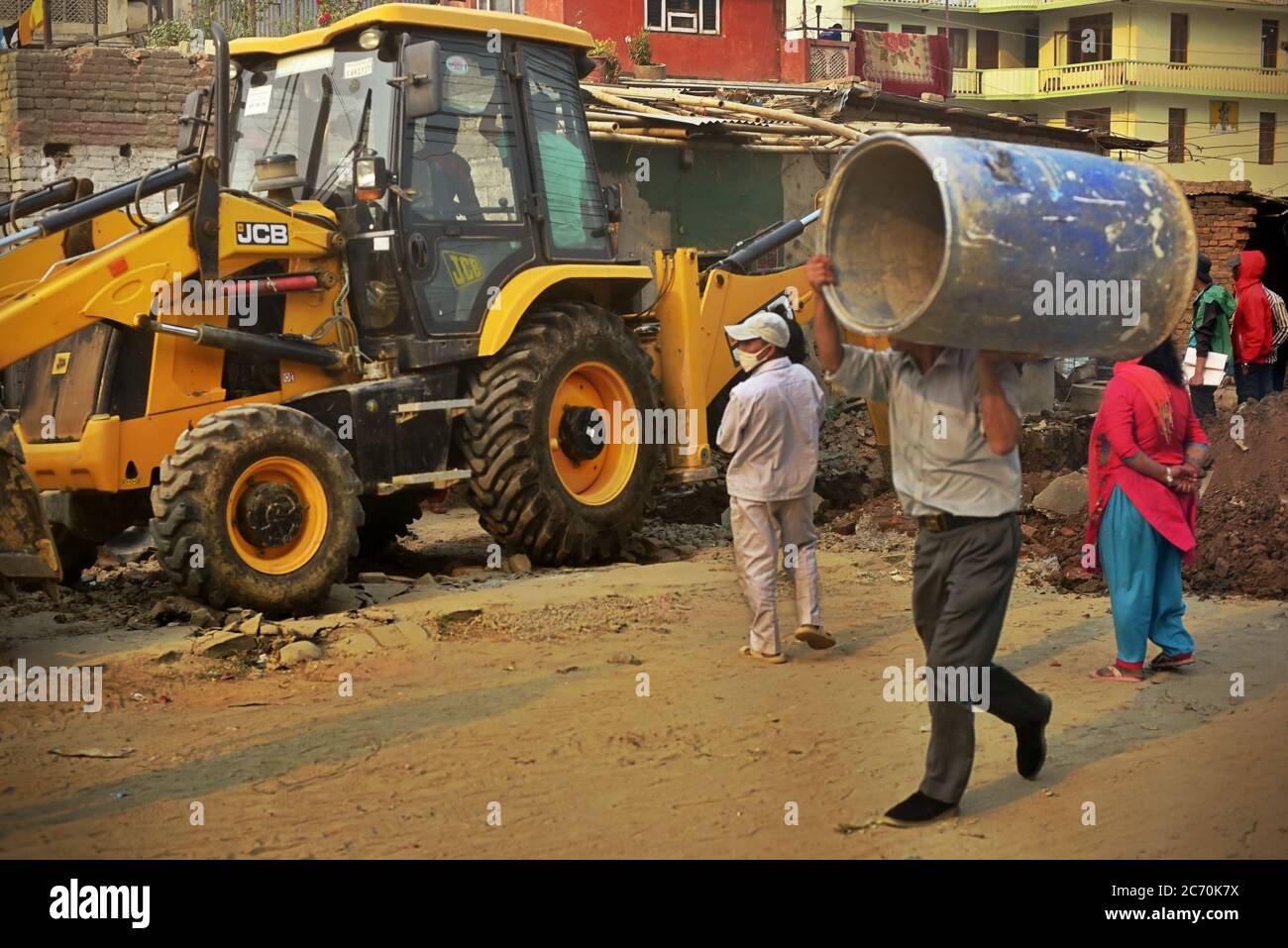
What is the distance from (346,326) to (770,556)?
3.08 m

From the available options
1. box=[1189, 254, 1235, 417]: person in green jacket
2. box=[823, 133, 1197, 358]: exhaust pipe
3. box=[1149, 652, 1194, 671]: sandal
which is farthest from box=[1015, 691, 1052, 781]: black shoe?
box=[1189, 254, 1235, 417]: person in green jacket

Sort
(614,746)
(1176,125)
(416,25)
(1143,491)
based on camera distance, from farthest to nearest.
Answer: (1176,125), (416,25), (1143,491), (614,746)

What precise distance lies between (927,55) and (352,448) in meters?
34.0

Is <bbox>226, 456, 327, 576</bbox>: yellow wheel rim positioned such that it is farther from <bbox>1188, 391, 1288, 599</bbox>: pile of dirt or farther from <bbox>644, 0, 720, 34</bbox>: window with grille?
<bbox>644, 0, 720, 34</bbox>: window with grille

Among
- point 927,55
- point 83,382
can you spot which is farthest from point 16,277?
point 927,55

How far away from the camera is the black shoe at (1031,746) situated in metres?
5.39

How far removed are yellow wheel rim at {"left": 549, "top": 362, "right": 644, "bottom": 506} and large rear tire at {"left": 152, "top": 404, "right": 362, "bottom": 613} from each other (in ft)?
6.15

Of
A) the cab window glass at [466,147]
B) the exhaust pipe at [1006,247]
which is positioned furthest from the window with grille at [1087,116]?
the exhaust pipe at [1006,247]

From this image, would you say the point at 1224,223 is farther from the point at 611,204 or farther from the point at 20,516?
the point at 20,516

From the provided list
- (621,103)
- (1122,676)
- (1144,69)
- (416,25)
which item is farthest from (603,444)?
(1144,69)

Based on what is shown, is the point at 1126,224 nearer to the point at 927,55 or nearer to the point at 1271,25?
the point at 927,55

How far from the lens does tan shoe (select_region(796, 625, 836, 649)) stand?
24.8ft

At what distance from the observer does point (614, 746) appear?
234 inches

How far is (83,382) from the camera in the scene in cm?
826
